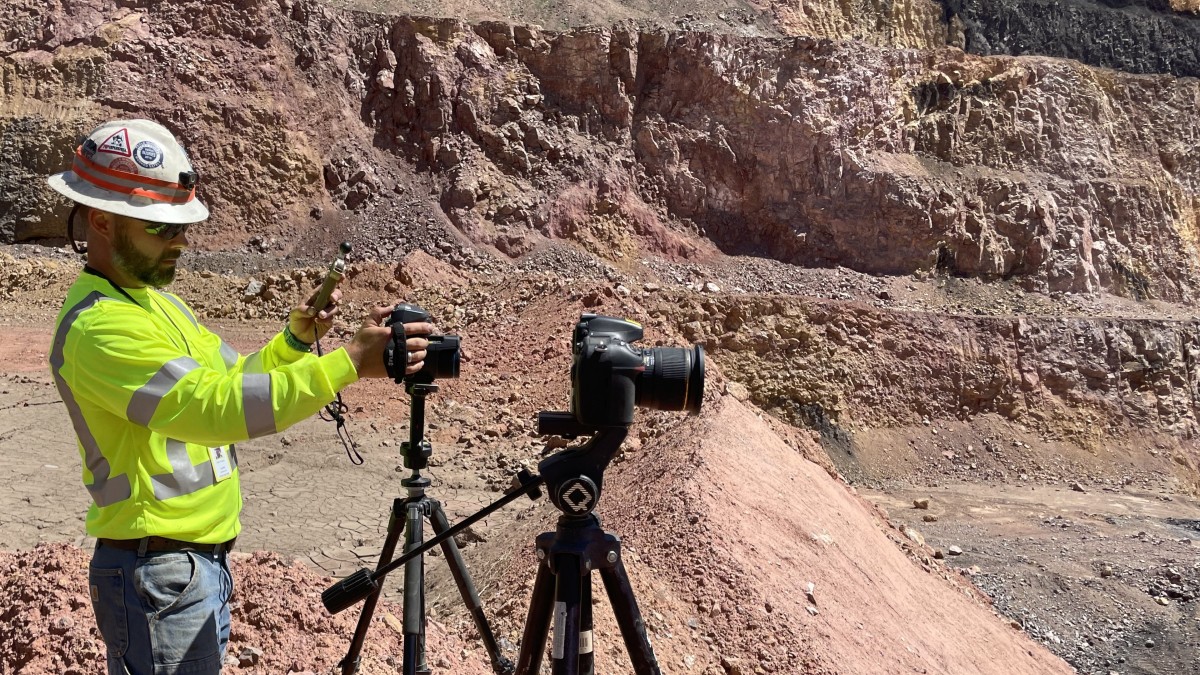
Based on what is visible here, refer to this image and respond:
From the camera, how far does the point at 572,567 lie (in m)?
2.34

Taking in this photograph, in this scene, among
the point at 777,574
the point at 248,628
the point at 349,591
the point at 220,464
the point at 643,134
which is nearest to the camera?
the point at 220,464

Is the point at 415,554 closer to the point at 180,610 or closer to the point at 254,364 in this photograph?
the point at 180,610

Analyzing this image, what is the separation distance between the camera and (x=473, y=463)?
9.76 metres

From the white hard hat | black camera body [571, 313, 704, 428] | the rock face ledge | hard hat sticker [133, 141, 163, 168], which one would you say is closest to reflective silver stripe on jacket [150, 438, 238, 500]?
the white hard hat

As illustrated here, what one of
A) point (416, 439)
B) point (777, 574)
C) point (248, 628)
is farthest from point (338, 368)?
point (777, 574)

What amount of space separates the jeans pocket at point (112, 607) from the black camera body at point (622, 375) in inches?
48.2

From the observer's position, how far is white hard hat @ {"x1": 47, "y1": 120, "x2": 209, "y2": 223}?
7.07 ft

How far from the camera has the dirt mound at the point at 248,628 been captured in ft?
11.5

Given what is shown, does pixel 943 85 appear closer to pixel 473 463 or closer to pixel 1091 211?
pixel 1091 211

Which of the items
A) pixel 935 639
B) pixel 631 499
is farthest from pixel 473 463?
pixel 935 639

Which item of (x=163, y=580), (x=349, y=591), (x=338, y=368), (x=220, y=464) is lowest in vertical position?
(x=349, y=591)

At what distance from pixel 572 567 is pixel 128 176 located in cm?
151

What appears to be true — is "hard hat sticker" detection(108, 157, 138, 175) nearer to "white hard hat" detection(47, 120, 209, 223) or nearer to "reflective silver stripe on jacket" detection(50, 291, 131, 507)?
"white hard hat" detection(47, 120, 209, 223)

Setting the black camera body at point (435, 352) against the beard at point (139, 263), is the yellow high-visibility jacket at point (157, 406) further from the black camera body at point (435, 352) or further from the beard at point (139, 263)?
the black camera body at point (435, 352)
